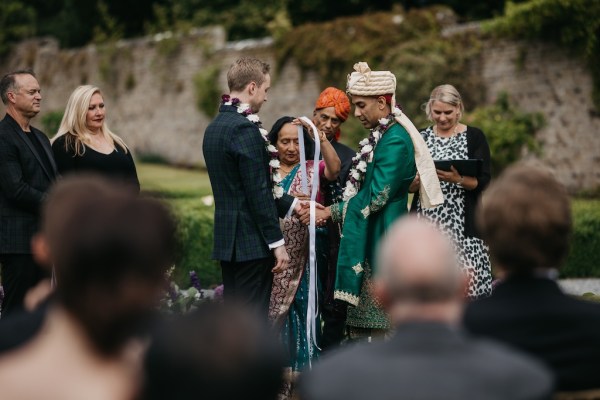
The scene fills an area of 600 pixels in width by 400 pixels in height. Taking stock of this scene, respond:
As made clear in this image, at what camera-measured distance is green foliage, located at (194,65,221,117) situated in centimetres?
2356

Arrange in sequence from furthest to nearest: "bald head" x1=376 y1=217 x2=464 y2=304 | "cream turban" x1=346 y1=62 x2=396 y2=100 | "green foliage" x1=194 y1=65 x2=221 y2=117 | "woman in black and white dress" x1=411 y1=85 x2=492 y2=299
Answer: "green foliage" x1=194 y1=65 x2=221 y2=117 < "woman in black and white dress" x1=411 y1=85 x2=492 y2=299 < "cream turban" x1=346 y1=62 x2=396 y2=100 < "bald head" x1=376 y1=217 x2=464 y2=304

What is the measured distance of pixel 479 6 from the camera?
23.5 metres

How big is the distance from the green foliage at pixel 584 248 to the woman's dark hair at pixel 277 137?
202 inches

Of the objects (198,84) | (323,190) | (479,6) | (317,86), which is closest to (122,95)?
(198,84)

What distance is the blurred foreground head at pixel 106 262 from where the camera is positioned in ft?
8.24

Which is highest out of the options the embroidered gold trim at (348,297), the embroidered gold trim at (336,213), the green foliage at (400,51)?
the green foliage at (400,51)

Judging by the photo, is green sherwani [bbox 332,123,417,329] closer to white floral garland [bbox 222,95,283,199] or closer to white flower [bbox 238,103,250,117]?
white floral garland [bbox 222,95,283,199]

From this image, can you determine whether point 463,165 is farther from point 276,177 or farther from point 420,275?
point 420,275

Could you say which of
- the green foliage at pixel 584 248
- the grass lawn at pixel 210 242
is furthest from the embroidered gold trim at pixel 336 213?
the green foliage at pixel 584 248

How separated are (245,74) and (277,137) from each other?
0.72 meters

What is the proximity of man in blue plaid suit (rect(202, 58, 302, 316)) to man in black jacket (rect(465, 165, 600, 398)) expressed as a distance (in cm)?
289

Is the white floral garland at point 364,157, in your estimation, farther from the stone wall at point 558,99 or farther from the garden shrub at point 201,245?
the stone wall at point 558,99

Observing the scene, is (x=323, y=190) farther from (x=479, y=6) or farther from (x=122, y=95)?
Answer: (x=122, y=95)

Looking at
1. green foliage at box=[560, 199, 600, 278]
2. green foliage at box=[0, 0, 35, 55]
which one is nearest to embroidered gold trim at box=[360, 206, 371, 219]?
green foliage at box=[560, 199, 600, 278]
